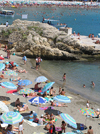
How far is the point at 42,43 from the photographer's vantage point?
31.5 meters

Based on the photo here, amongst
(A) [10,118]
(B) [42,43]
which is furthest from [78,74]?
(A) [10,118]

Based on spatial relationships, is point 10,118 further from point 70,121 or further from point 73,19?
point 73,19

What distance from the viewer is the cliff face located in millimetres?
30375

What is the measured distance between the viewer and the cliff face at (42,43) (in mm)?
30375

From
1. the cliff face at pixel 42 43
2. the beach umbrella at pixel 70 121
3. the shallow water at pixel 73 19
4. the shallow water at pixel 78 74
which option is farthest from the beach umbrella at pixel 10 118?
the shallow water at pixel 73 19

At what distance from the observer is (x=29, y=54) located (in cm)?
3034

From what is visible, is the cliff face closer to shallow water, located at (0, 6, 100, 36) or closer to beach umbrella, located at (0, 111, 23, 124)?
beach umbrella, located at (0, 111, 23, 124)

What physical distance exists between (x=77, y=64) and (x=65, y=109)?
44.9 feet

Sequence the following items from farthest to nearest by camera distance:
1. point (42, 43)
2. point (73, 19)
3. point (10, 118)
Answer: point (73, 19) < point (42, 43) < point (10, 118)

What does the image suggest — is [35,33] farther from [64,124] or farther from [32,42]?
[64,124]

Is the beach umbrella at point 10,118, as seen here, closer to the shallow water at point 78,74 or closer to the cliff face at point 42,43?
the shallow water at point 78,74

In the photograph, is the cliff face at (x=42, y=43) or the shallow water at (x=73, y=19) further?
the shallow water at (x=73, y=19)

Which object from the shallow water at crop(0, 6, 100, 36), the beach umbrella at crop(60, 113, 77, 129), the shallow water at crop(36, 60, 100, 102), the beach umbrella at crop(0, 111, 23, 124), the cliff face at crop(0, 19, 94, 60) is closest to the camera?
the beach umbrella at crop(0, 111, 23, 124)

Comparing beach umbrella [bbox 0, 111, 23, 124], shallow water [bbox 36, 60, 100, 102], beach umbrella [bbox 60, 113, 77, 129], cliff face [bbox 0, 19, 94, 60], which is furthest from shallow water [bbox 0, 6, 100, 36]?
beach umbrella [bbox 0, 111, 23, 124]
